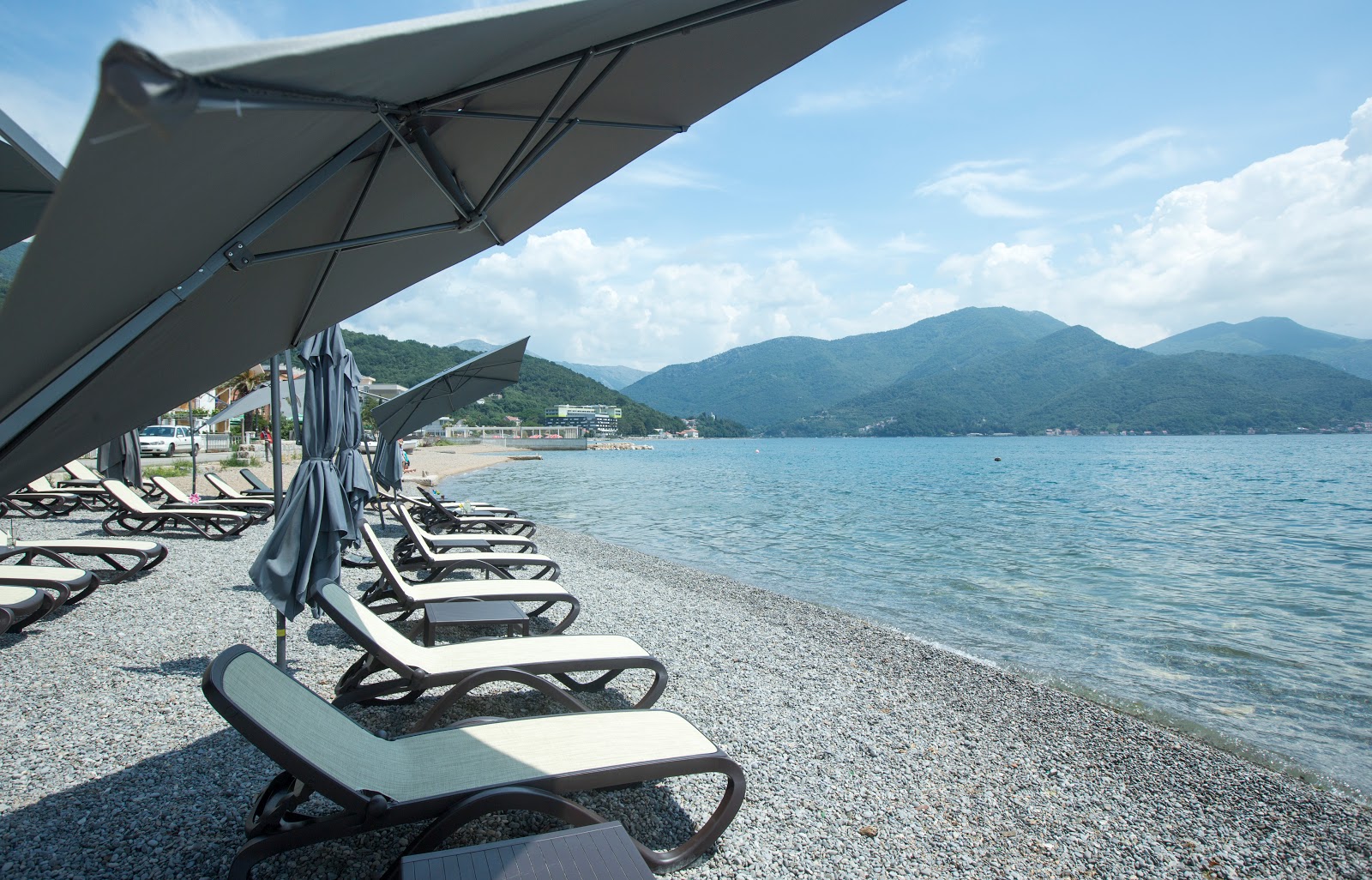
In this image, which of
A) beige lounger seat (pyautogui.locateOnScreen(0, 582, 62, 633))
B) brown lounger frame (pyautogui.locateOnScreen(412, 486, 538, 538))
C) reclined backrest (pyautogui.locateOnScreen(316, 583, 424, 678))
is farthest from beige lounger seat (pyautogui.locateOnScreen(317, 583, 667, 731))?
brown lounger frame (pyautogui.locateOnScreen(412, 486, 538, 538))

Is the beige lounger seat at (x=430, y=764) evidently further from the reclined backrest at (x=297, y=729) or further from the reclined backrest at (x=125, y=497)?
the reclined backrest at (x=125, y=497)

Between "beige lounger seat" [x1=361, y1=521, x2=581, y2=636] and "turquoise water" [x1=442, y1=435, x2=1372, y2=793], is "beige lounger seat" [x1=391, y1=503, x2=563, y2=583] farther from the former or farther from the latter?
"turquoise water" [x1=442, y1=435, x2=1372, y2=793]

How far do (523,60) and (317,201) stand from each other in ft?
2.95

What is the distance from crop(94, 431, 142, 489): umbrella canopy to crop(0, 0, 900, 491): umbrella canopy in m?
10.7

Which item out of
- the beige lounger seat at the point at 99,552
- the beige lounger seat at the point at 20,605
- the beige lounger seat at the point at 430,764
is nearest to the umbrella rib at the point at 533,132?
A: the beige lounger seat at the point at 430,764

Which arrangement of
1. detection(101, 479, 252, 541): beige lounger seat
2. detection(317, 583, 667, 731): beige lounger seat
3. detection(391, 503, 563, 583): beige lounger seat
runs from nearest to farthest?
detection(317, 583, 667, 731): beige lounger seat < detection(391, 503, 563, 583): beige lounger seat < detection(101, 479, 252, 541): beige lounger seat

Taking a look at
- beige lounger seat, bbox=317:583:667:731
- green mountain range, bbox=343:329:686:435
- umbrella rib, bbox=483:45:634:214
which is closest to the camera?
umbrella rib, bbox=483:45:634:214

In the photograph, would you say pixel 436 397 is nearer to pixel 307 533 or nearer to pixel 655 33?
pixel 307 533

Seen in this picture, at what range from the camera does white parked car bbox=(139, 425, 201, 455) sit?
29516 millimetres

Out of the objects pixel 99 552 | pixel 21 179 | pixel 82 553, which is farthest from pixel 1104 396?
pixel 21 179

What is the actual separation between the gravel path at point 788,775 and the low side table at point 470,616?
0.52 metres

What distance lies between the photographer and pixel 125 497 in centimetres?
1051

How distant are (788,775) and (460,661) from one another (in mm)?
1853

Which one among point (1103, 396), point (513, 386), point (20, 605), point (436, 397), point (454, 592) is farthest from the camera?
point (1103, 396)
